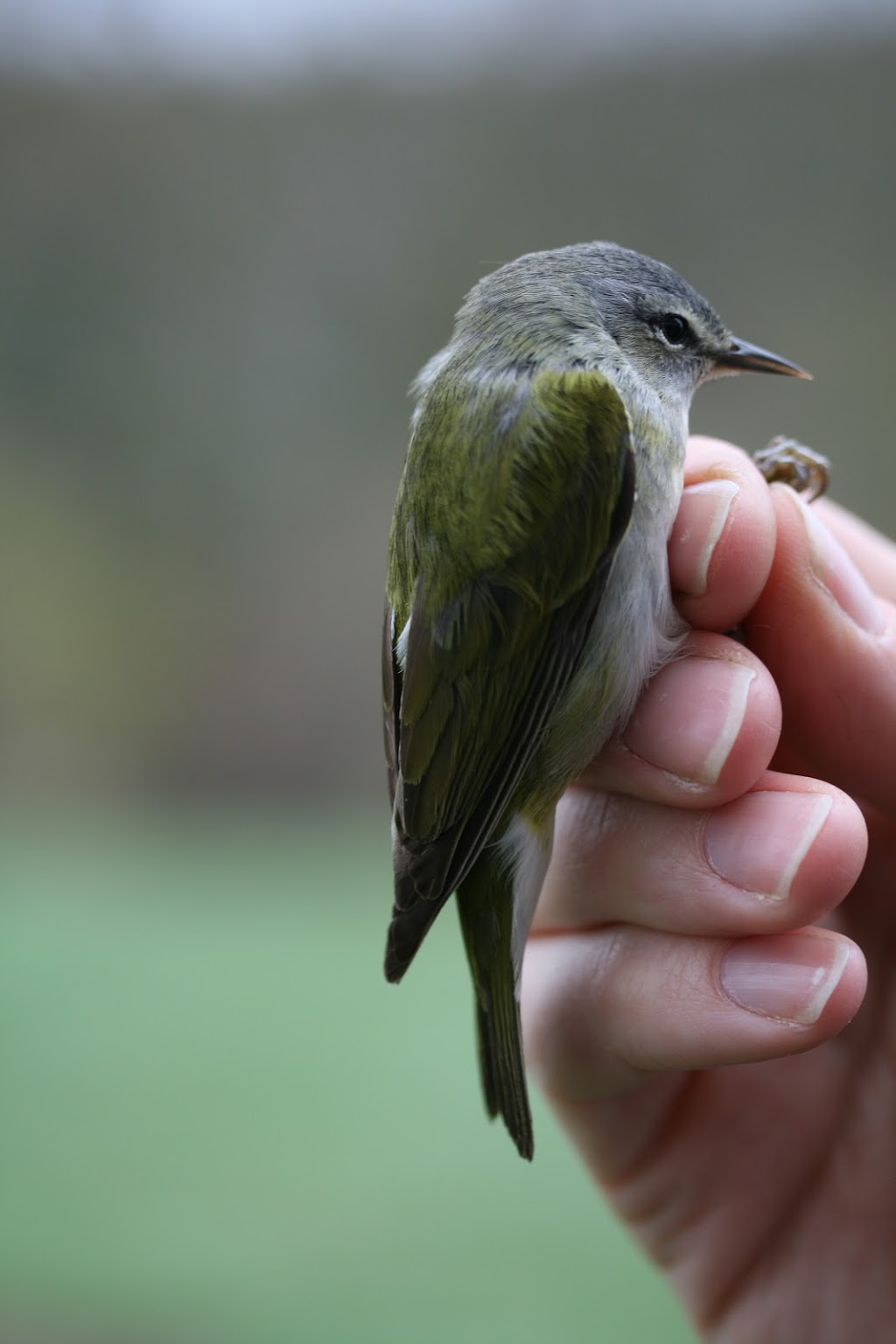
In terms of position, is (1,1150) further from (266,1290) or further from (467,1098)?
(467,1098)

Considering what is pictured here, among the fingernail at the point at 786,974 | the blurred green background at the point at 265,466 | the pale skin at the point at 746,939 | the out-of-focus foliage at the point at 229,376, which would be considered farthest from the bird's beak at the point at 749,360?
the out-of-focus foliage at the point at 229,376

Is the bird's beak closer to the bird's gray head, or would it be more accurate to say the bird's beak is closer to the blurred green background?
the bird's gray head

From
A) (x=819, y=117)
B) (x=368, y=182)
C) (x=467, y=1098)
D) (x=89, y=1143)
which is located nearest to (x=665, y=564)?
(x=467, y=1098)

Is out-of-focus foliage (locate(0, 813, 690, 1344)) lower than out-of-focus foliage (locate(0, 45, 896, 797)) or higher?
lower

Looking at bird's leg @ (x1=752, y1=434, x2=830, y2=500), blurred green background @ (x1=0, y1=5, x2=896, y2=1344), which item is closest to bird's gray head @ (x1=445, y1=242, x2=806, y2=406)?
bird's leg @ (x1=752, y1=434, x2=830, y2=500)

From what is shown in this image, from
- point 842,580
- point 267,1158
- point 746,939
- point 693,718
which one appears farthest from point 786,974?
point 267,1158
